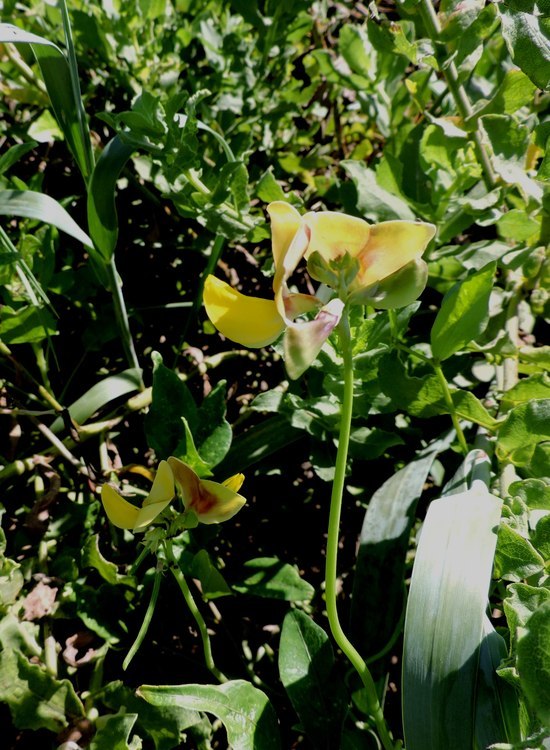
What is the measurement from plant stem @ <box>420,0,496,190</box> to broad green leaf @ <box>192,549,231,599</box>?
0.63 metres

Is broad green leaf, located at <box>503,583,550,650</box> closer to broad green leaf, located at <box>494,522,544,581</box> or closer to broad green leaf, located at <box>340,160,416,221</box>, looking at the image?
broad green leaf, located at <box>494,522,544,581</box>

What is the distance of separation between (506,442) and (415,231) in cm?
34

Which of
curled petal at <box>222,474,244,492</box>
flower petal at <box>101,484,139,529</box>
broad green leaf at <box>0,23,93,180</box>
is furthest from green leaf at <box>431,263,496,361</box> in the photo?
broad green leaf at <box>0,23,93,180</box>

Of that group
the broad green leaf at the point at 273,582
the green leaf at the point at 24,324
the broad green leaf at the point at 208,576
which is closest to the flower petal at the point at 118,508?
the broad green leaf at the point at 208,576

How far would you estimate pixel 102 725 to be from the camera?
0.76 meters

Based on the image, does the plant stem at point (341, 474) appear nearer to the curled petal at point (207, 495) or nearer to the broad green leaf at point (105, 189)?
the curled petal at point (207, 495)

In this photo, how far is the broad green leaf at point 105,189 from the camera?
870 millimetres

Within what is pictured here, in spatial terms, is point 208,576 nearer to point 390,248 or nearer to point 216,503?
point 216,503

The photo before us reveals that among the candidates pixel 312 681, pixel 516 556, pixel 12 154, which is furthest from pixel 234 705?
pixel 12 154

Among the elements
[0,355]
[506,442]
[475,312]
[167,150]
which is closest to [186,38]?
[167,150]

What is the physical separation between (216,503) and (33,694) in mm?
322

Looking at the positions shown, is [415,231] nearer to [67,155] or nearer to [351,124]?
[67,155]

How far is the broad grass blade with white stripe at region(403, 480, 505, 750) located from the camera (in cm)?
58

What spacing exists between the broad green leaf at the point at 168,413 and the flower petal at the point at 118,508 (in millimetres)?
189
